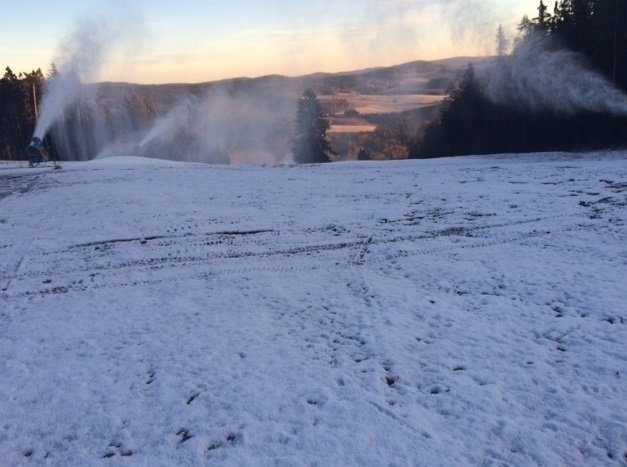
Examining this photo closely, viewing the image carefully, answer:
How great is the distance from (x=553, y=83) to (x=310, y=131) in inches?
1010

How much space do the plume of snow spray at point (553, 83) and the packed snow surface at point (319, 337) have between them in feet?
74.9

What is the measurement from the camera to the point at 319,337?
6809 millimetres

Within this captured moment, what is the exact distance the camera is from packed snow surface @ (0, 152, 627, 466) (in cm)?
474

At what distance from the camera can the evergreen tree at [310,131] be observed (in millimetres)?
52469

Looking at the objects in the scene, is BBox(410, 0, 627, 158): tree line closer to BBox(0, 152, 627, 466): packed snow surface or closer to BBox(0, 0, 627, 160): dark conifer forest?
BBox(0, 0, 627, 160): dark conifer forest

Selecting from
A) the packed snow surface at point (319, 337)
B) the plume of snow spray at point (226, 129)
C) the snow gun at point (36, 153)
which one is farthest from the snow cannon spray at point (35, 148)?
the plume of snow spray at point (226, 129)

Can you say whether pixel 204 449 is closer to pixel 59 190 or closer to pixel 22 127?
pixel 59 190

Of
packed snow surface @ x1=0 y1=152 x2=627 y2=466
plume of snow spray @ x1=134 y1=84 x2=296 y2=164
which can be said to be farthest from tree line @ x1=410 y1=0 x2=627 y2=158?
plume of snow spray @ x1=134 y1=84 x2=296 y2=164

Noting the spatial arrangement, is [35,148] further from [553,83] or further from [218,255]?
[553,83]

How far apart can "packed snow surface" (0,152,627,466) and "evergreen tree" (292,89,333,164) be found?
129ft

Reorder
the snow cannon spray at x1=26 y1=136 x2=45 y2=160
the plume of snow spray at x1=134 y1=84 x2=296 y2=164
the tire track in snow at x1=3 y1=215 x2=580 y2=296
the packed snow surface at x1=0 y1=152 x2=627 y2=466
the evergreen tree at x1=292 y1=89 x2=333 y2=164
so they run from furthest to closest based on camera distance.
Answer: the plume of snow spray at x1=134 y1=84 x2=296 y2=164, the evergreen tree at x1=292 y1=89 x2=333 y2=164, the snow cannon spray at x1=26 y1=136 x2=45 y2=160, the tire track in snow at x1=3 y1=215 x2=580 y2=296, the packed snow surface at x1=0 y1=152 x2=627 y2=466

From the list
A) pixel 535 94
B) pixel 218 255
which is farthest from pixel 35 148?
pixel 535 94

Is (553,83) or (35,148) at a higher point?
(553,83)

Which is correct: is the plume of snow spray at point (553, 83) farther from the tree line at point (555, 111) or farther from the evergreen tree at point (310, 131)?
the evergreen tree at point (310, 131)
